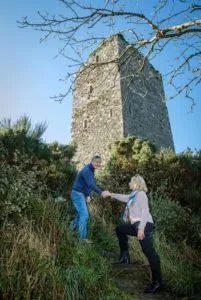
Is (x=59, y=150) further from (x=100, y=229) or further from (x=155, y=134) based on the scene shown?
(x=155, y=134)

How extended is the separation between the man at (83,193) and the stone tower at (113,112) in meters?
11.8

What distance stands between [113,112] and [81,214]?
A: 13610 millimetres

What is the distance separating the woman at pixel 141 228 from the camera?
4441mm

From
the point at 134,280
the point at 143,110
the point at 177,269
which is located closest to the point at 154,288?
the point at 134,280

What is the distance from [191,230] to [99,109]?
13.1m

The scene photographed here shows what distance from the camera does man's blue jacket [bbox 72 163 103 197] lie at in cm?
567

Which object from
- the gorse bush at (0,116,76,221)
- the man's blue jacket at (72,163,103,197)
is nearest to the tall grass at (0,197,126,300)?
the man's blue jacket at (72,163,103,197)

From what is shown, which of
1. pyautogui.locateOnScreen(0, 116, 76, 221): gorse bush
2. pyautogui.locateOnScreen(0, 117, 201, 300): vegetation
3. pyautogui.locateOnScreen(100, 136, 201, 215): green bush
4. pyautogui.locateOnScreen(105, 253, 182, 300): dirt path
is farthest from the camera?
pyautogui.locateOnScreen(100, 136, 201, 215): green bush

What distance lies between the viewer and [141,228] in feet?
14.9

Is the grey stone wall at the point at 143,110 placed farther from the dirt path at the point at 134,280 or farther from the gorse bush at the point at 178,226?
the dirt path at the point at 134,280

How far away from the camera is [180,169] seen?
1138 centimetres

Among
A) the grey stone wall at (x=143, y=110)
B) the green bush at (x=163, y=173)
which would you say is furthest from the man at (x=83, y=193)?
the grey stone wall at (x=143, y=110)

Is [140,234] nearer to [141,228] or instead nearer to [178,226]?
[141,228]

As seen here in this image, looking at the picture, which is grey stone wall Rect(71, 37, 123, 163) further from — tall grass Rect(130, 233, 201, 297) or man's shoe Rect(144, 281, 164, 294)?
man's shoe Rect(144, 281, 164, 294)
